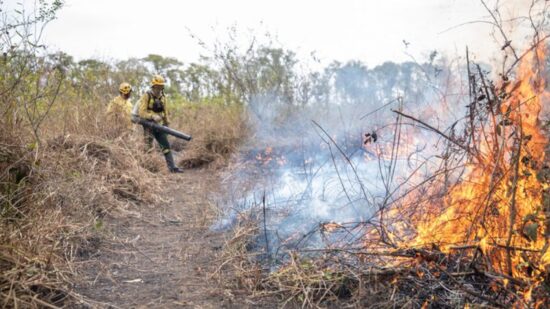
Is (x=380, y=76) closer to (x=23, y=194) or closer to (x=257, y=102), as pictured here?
(x=257, y=102)

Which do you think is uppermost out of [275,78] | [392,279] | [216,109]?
[275,78]

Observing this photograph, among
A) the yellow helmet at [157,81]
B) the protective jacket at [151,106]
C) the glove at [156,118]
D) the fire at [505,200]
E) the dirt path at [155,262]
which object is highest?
the yellow helmet at [157,81]

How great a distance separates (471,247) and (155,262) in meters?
2.49

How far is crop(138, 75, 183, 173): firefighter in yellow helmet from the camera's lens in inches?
330

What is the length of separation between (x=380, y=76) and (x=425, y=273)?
9823mm

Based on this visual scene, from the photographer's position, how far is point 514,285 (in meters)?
2.37

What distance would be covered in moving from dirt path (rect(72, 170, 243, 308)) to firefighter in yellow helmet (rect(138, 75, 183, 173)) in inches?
107

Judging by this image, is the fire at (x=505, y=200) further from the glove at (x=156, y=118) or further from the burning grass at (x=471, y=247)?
the glove at (x=156, y=118)

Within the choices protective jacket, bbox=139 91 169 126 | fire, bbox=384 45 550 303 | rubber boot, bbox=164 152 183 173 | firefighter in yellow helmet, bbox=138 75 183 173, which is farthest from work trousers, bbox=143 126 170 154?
fire, bbox=384 45 550 303

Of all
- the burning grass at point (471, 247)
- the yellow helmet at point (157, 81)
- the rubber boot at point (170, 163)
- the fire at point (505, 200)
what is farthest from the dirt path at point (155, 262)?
the yellow helmet at point (157, 81)

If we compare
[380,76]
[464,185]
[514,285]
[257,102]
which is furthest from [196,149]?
[514,285]

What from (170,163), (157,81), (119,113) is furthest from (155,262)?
(157,81)

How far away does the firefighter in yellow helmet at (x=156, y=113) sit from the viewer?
27.5 ft

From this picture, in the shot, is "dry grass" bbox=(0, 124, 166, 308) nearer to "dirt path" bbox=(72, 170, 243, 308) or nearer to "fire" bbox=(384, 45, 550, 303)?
"dirt path" bbox=(72, 170, 243, 308)
